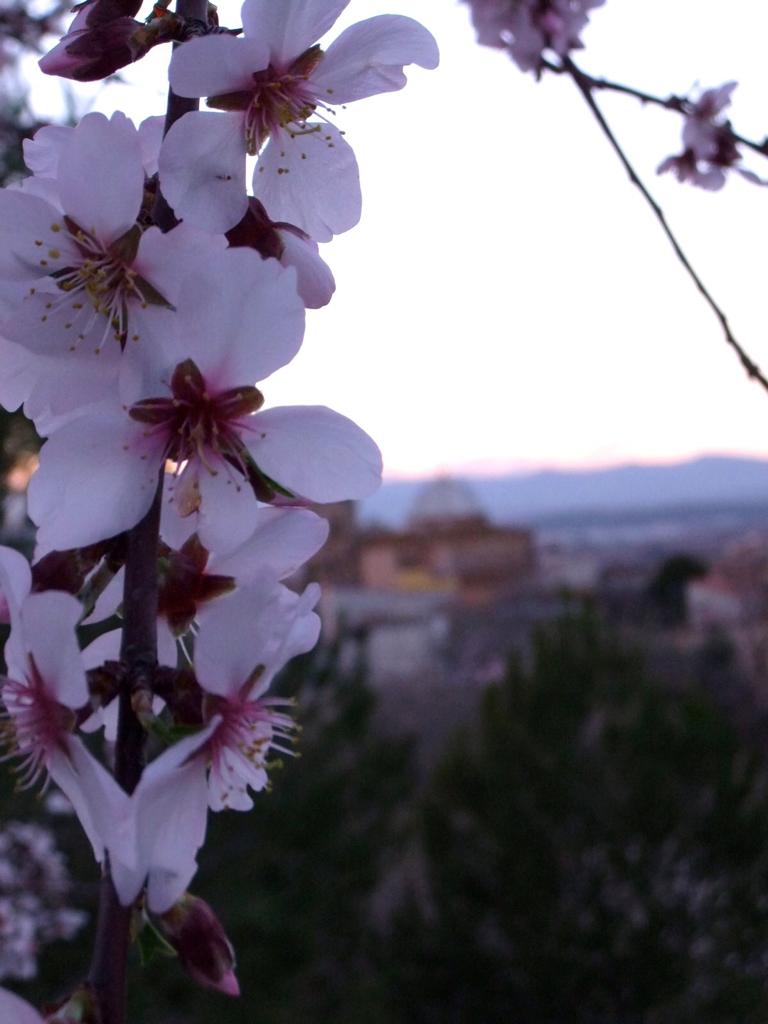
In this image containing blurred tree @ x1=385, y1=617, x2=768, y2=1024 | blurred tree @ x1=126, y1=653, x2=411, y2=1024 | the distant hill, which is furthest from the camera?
the distant hill

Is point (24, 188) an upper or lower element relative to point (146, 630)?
upper

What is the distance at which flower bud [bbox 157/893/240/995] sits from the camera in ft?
1.57

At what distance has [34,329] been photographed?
0.53 m

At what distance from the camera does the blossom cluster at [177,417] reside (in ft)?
1.56

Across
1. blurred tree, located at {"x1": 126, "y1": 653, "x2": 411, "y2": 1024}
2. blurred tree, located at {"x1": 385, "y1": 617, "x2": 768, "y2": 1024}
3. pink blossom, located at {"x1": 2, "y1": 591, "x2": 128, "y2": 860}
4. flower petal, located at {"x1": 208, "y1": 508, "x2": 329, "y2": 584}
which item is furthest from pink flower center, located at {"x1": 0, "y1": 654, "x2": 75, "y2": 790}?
blurred tree, located at {"x1": 385, "y1": 617, "x2": 768, "y2": 1024}

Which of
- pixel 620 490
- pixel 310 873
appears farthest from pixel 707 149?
pixel 620 490

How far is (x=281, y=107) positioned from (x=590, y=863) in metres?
6.47

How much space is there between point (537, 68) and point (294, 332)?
4.38 ft

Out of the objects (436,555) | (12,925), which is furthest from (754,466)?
(12,925)

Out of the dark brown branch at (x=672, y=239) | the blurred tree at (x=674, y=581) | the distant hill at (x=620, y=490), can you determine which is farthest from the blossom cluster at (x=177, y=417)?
the distant hill at (x=620, y=490)

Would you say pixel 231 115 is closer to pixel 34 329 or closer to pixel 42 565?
pixel 34 329

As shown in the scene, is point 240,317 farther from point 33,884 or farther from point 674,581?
point 674,581

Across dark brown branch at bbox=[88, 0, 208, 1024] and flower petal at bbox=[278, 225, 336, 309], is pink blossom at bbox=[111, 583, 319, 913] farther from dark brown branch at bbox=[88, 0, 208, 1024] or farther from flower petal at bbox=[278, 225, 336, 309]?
flower petal at bbox=[278, 225, 336, 309]

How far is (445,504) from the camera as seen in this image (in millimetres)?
29734
